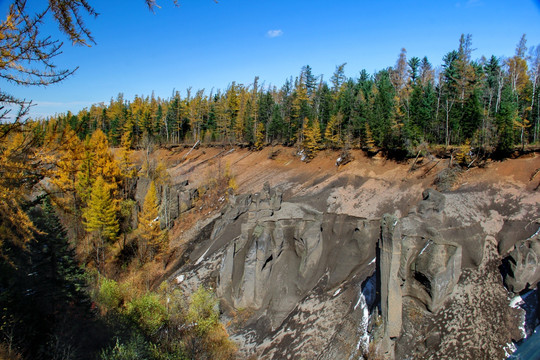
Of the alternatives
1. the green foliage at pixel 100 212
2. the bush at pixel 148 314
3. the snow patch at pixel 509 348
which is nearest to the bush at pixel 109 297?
the bush at pixel 148 314

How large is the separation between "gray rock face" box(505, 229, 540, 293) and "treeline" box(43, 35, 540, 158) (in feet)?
50.6

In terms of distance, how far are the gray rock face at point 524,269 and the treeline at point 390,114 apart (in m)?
15.4

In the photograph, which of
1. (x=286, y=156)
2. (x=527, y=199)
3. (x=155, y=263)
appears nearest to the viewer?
(x=527, y=199)

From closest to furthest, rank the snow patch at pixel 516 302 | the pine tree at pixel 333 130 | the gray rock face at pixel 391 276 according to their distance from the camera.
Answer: the snow patch at pixel 516 302
the gray rock face at pixel 391 276
the pine tree at pixel 333 130

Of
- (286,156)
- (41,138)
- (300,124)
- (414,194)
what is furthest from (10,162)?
(300,124)

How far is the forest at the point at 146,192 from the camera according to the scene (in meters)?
6.71

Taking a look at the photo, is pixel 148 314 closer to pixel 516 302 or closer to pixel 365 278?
pixel 365 278

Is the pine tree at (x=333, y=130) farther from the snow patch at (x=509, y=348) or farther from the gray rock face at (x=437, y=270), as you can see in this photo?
the snow patch at (x=509, y=348)

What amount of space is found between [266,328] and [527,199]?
18.7 m

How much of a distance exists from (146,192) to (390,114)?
109 ft

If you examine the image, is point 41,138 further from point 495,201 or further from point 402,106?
point 402,106

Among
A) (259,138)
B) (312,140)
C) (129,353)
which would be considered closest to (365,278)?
(129,353)

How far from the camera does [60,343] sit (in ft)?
33.6

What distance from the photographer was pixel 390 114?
39969mm
